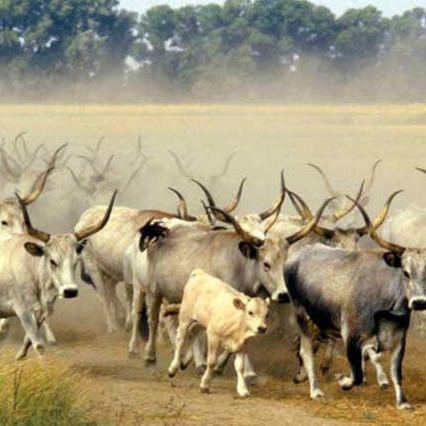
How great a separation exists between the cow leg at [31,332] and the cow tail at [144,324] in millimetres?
1847

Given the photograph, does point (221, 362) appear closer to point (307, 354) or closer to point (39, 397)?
point (307, 354)

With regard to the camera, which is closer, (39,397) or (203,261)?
(39,397)

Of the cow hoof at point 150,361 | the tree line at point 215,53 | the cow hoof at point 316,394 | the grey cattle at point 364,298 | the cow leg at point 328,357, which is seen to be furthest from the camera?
the tree line at point 215,53

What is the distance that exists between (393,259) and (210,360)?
5.53 ft

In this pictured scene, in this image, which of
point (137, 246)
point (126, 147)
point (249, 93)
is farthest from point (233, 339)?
point (249, 93)

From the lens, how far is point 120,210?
18.6 meters

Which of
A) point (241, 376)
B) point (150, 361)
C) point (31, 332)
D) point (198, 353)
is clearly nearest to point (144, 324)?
point (150, 361)

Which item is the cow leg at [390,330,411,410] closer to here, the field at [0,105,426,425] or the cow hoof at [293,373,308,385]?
the field at [0,105,426,425]

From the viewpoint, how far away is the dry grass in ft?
36.8

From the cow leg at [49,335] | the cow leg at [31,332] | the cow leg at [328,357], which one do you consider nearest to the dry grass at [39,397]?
the cow leg at [31,332]

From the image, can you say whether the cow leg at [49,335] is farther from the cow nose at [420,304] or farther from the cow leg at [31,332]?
the cow nose at [420,304]

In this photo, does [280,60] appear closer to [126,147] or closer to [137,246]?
[126,147]

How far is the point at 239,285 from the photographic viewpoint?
14633 millimetres

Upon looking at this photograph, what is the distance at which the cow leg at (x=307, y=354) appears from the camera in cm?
1341
